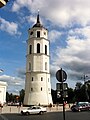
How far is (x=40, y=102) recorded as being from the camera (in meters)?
75.2

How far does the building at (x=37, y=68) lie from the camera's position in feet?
248

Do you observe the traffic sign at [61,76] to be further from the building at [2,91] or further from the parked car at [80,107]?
the building at [2,91]

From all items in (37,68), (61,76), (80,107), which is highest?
(37,68)

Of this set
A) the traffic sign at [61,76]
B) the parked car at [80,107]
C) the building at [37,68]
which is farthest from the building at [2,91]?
the traffic sign at [61,76]

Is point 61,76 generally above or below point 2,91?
below

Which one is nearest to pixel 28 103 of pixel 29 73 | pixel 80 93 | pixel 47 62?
pixel 29 73

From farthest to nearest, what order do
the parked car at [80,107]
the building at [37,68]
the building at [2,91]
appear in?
the building at [2,91] < the building at [37,68] < the parked car at [80,107]

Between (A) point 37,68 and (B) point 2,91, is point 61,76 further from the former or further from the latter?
(B) point 2,91

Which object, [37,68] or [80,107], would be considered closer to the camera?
[80,107]

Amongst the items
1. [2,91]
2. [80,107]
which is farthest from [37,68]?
[80,107]

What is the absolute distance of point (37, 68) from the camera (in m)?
78.5

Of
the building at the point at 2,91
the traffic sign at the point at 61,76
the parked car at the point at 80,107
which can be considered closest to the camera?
the traffic sign at the point at 61,76

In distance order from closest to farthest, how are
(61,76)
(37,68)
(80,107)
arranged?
(61,76)
(80,107)
(37,68)

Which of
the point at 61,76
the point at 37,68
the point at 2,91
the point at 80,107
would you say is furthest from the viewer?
the point at 2,91
